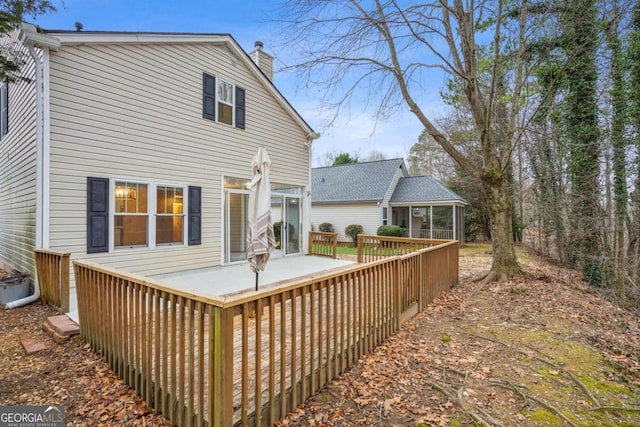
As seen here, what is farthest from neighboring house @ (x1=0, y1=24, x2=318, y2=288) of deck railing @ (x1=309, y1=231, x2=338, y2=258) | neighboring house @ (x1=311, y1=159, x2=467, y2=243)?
Answer: neighboring house @ (x1=311, y1=159, x2=467, y2=243)

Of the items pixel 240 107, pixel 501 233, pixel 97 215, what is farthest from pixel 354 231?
pixel 97 215

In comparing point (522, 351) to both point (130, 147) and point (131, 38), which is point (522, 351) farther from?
point (131, 38)

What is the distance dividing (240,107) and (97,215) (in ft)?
15.2

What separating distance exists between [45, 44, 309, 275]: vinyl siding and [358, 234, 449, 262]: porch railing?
431 centimetres

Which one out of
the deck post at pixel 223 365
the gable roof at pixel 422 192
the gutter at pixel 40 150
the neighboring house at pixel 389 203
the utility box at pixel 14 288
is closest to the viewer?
the deck post at pixel 223 365

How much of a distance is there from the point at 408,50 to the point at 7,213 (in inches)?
418

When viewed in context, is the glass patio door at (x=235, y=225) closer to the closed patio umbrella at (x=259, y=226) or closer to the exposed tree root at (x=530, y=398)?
the closed patio umbrella at (x=259, y=226)

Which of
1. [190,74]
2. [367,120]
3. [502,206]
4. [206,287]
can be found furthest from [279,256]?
[502,206]

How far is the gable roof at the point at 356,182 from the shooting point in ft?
57.7

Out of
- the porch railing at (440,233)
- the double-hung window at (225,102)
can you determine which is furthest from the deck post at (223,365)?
the porch railing at (440,233)

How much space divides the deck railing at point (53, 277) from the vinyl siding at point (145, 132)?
44 centimetres

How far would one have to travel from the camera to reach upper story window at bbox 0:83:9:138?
7.35 metres

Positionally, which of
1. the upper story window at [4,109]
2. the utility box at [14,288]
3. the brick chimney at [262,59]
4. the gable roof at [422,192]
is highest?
the brick chimney at [262,59]

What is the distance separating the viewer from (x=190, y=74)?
760cm
